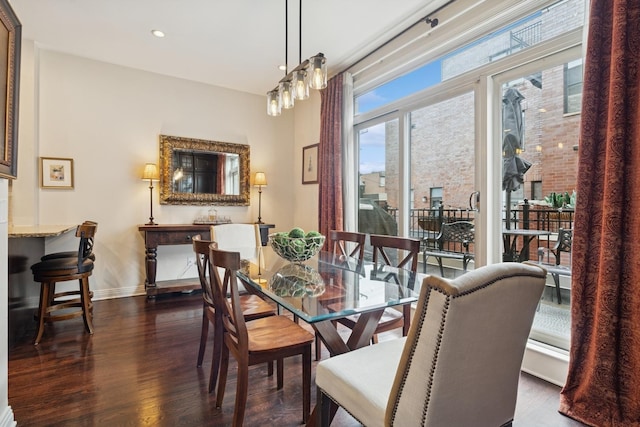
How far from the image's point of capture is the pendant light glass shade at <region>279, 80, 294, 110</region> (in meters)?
2.24

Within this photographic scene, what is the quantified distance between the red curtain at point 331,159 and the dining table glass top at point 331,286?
1.38 m

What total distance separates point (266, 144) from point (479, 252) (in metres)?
3.29

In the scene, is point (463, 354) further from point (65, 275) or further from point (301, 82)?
point (65, 275)

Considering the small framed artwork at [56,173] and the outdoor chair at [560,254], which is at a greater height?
the small framed artwork at [56,173]

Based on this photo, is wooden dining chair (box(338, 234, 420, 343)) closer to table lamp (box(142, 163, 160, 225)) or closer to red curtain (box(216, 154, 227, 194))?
red curtain (box(216, 154, 227, 194))

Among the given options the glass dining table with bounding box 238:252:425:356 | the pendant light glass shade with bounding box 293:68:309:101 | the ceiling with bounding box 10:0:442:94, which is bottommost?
the glass dining table with bounding box 238:252:425:356

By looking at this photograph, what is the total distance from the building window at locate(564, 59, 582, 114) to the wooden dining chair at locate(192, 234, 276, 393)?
237 cm

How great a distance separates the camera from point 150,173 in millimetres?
3869

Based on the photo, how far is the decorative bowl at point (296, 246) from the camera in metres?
2.05

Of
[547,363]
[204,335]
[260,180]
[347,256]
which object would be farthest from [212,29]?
[547,363]

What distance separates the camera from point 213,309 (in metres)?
2.08

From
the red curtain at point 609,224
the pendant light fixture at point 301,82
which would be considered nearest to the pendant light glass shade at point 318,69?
the pendant light fixture at point 301,82

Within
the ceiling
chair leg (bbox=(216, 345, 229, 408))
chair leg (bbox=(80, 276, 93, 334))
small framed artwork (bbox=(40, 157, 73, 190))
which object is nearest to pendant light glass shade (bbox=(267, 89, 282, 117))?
the ceiling

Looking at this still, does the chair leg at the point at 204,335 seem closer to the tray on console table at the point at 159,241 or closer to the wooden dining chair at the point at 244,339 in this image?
the wooden dining chair at the point at 244,339
